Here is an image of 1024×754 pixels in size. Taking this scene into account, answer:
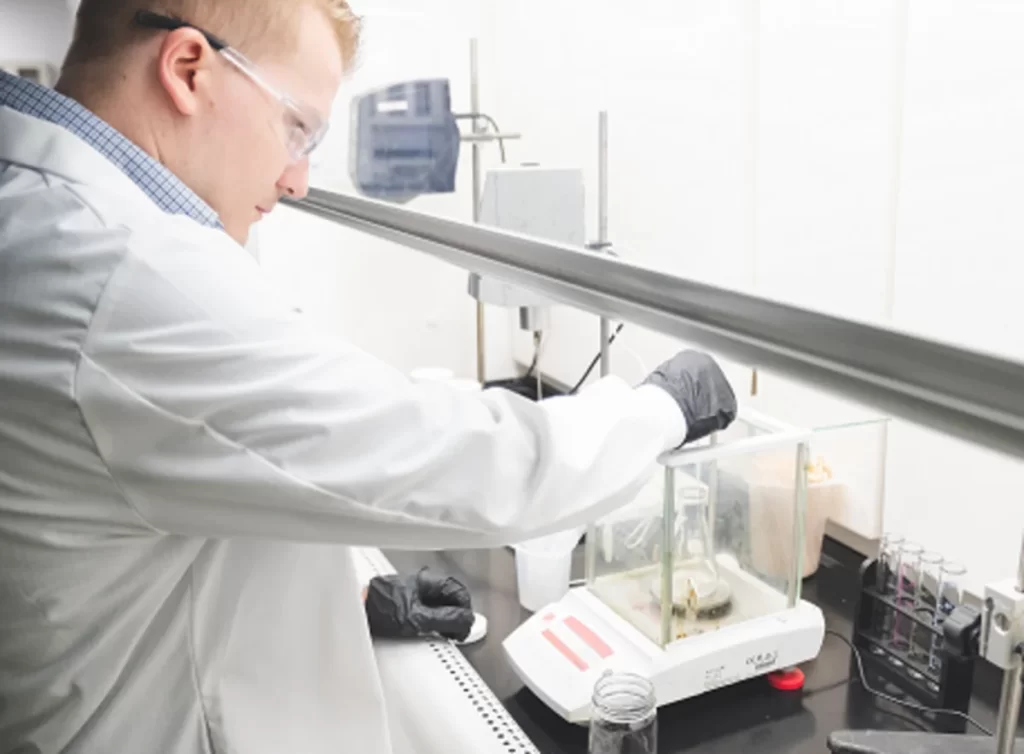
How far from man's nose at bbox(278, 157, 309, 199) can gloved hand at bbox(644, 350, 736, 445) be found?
398 millimetres

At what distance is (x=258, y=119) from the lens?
83 centimetres

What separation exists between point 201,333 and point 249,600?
26cm

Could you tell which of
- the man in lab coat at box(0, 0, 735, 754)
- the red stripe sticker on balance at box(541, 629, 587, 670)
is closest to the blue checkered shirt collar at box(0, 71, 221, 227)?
the man in lab coat at box(0, 0, 735, 754)

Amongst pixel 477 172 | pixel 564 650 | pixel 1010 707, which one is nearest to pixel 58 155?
pixel 1010 707

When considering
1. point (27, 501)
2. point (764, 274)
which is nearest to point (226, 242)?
point (27, 501)

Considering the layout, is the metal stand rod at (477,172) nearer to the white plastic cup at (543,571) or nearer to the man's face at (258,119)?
the white plastic cup at (543,571)

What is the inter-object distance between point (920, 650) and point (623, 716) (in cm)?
44

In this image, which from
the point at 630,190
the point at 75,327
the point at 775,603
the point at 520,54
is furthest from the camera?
the point at 520,54

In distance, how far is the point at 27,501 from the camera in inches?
26.8

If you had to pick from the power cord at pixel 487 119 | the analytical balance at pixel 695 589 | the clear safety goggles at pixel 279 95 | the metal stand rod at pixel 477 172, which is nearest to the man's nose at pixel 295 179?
the clear safety goggles at pixel 279 95

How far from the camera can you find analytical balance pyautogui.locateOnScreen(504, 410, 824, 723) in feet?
4.04

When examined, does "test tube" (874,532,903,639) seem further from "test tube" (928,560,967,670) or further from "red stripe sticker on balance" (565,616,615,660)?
"red stripe sticker on balance" (565,616,615,660)

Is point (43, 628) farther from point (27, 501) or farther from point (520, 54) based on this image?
point (520, 54)

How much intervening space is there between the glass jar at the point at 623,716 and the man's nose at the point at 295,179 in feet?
2.23
